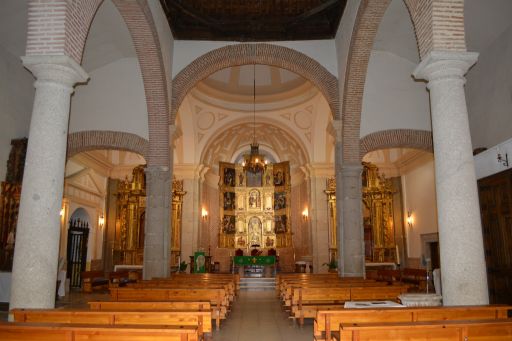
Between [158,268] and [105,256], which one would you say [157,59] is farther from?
[105,256]

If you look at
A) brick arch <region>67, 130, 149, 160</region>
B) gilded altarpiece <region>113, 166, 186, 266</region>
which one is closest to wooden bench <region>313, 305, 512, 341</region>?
brick arch <region>67, 130, 149, 160</region>

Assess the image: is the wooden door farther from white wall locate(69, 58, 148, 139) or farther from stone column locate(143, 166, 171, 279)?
white wall locate(69, 58, 148, 139)

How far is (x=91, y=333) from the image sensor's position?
3.53 m

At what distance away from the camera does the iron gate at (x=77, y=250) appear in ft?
54.6

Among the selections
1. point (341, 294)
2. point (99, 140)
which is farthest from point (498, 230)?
point (99, 140)

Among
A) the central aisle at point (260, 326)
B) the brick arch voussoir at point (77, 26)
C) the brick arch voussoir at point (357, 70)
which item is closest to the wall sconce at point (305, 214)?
the brick arch voussoir at point (357, 70)

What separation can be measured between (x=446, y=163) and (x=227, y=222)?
1795 cm

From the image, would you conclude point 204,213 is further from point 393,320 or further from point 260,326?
point 393,320

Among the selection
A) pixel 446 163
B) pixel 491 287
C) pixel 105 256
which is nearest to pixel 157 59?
pixel 446 163

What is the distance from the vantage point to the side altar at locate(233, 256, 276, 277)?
764 inches

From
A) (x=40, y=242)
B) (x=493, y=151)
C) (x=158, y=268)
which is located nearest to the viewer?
(x=40, y=242)

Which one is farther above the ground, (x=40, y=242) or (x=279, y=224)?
(x=279, y=224)

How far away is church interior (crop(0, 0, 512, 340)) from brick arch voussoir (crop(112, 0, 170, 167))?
0.04 m

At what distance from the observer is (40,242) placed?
203 inches
